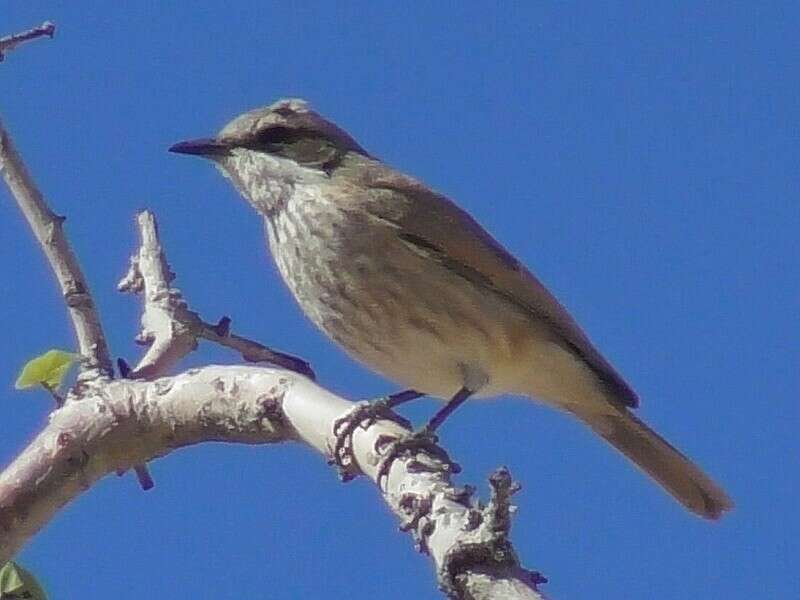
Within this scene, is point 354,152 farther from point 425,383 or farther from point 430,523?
Answer: point 430,523

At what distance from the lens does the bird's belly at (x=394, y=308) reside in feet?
16.9

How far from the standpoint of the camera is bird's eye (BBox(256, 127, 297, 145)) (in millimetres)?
5820

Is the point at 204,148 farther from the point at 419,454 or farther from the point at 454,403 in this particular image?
the point at 419,454

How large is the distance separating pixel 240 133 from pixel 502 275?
1070 millimetres

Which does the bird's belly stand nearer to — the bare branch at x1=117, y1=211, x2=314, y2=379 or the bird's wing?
the bird's wing

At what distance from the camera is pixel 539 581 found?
2.39 m

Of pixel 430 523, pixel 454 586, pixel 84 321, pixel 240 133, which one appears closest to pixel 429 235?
pixel 240 133

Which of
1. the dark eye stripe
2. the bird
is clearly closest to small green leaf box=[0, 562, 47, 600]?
the bird

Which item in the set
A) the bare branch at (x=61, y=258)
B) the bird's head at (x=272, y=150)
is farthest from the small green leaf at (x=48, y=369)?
the bird's head at (x=272, y=150)

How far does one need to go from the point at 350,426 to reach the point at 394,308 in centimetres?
156

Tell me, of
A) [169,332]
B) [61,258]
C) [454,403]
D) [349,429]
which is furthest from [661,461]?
[61,258]

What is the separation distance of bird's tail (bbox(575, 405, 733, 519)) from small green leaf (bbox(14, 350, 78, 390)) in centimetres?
236

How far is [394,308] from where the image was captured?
5152 millimetres

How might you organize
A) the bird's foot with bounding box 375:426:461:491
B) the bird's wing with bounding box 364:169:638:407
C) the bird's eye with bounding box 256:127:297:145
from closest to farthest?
1. the bird's foot with bounding box 375:426:461:491
2. the bird's wing with bounding box 364:169:638:407
3. the bird's eye with bounding box 256:127:297:145
